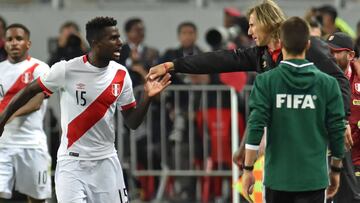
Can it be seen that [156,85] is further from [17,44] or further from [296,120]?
[17,44]

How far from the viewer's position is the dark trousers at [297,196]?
26.6 ft

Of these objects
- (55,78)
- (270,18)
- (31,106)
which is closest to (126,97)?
(55,78)

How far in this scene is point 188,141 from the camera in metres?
15.2

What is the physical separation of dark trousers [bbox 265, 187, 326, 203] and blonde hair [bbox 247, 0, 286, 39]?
5.22 ft

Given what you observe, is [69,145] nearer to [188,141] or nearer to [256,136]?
[256,136]

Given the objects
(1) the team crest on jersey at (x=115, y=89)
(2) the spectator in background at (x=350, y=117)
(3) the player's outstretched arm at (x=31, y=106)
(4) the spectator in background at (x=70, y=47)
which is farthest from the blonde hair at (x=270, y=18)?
(4) the spectator in background at (x=70, y=47)

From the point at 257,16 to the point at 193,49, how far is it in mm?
6454

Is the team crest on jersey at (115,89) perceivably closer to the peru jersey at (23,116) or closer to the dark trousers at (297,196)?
the dark trousers at (297,196)

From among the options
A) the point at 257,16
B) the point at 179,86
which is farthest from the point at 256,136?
the point at 179,86

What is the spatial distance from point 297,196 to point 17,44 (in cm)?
494

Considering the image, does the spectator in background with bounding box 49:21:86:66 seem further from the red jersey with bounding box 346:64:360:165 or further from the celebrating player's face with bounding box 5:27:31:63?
the red jersey with bounding box 346:64:360:165

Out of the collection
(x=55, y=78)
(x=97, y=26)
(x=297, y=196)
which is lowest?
(x=297, y=196)

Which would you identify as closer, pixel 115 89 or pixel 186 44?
pixel 115 89

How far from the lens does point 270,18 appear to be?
9.16 m
